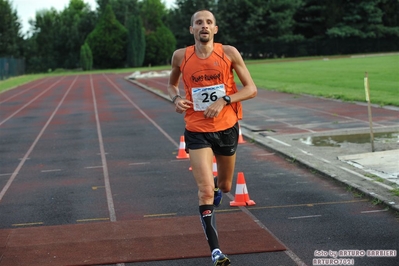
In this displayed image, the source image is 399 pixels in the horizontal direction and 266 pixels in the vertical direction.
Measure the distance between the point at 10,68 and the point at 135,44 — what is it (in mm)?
20225

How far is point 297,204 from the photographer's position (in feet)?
27.3

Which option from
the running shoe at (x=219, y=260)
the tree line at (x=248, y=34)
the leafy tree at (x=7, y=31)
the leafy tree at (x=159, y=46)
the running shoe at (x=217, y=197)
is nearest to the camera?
the running shoe at (x=219, y=260)


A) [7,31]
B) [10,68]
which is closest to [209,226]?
[10,68]

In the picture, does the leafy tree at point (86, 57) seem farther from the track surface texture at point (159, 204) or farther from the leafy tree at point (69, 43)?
the track surface texture at point (159, 204)

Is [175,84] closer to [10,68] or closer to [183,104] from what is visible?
[183,104]

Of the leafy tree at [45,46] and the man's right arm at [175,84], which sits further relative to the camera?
the leafy tree at [45,46]

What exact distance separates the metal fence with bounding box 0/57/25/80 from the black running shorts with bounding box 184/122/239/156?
60157mm

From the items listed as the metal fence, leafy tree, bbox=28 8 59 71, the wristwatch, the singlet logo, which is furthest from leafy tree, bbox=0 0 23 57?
the wristwatch

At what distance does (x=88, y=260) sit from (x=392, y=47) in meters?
79.6

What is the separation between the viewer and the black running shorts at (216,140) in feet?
20.2

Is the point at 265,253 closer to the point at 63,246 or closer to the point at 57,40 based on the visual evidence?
the point at 63,246

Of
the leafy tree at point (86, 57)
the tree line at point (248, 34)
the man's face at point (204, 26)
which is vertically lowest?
the leafy tree at point (86, 57)

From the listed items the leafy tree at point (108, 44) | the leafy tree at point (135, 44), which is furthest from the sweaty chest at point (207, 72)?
the leafy tree at point (108, 44)

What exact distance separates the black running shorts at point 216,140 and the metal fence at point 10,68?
6016cm
